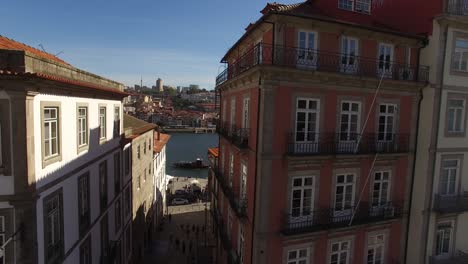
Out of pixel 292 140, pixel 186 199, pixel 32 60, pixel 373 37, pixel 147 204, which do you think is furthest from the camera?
pixel 186 199

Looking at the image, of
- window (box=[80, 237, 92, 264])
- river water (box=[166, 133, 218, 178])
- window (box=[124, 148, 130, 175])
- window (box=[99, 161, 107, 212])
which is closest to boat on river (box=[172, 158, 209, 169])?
river water (box=[166, 133, 218, 178])

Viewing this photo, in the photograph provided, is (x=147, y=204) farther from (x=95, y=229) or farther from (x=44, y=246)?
(x=44, y=246)

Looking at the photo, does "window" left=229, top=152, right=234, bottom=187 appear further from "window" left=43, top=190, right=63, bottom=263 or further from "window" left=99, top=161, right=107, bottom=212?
"window" left=43, top=190, right=63, bottom=263

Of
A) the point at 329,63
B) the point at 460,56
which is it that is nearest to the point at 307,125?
the point at 329,63

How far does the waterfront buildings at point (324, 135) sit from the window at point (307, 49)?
1.7 inches

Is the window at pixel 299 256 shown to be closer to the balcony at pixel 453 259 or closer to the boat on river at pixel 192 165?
the balcony at pixel 453 259

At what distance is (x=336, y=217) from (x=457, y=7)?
471 inches

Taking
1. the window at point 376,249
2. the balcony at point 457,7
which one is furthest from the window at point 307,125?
the balcony at point 457,7

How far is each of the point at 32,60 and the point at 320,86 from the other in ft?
34.9

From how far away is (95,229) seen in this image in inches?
596

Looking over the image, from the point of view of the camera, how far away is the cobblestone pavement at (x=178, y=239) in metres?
27.6

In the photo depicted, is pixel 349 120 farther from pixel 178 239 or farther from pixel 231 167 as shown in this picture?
pixel 178 239

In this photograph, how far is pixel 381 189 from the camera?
15477 millimetres

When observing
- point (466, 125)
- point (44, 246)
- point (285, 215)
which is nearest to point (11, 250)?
point (44, 246)
